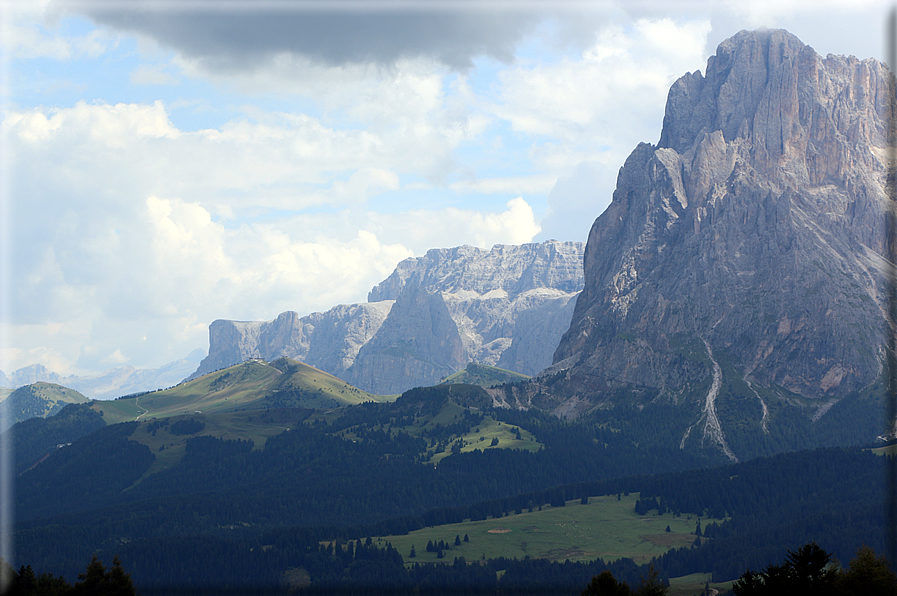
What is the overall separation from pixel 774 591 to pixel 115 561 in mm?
87700

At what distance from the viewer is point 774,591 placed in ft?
338

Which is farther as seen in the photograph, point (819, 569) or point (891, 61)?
point (819, 569)

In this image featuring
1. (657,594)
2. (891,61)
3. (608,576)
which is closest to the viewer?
(891,61)

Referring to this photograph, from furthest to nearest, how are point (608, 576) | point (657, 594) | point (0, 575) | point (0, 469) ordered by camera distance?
point (0, 469), point (0, 575), point (657, 594), point (608, 576)

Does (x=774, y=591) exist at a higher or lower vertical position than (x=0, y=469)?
lower

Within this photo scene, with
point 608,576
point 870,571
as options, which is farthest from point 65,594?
point 870,571

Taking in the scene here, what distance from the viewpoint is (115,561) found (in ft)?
407

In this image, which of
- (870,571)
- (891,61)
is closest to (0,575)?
(870,571)

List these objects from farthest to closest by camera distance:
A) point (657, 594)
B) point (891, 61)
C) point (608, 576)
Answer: point (657, 594) < point (608, 576) < point (891, 61)

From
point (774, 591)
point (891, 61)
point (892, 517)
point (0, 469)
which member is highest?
point (891, 61)

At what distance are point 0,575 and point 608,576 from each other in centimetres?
8192

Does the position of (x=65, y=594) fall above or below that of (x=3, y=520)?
below

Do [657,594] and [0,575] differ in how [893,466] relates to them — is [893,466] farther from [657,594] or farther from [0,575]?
[0,575]

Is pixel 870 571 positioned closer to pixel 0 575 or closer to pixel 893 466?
pixel 893 466
